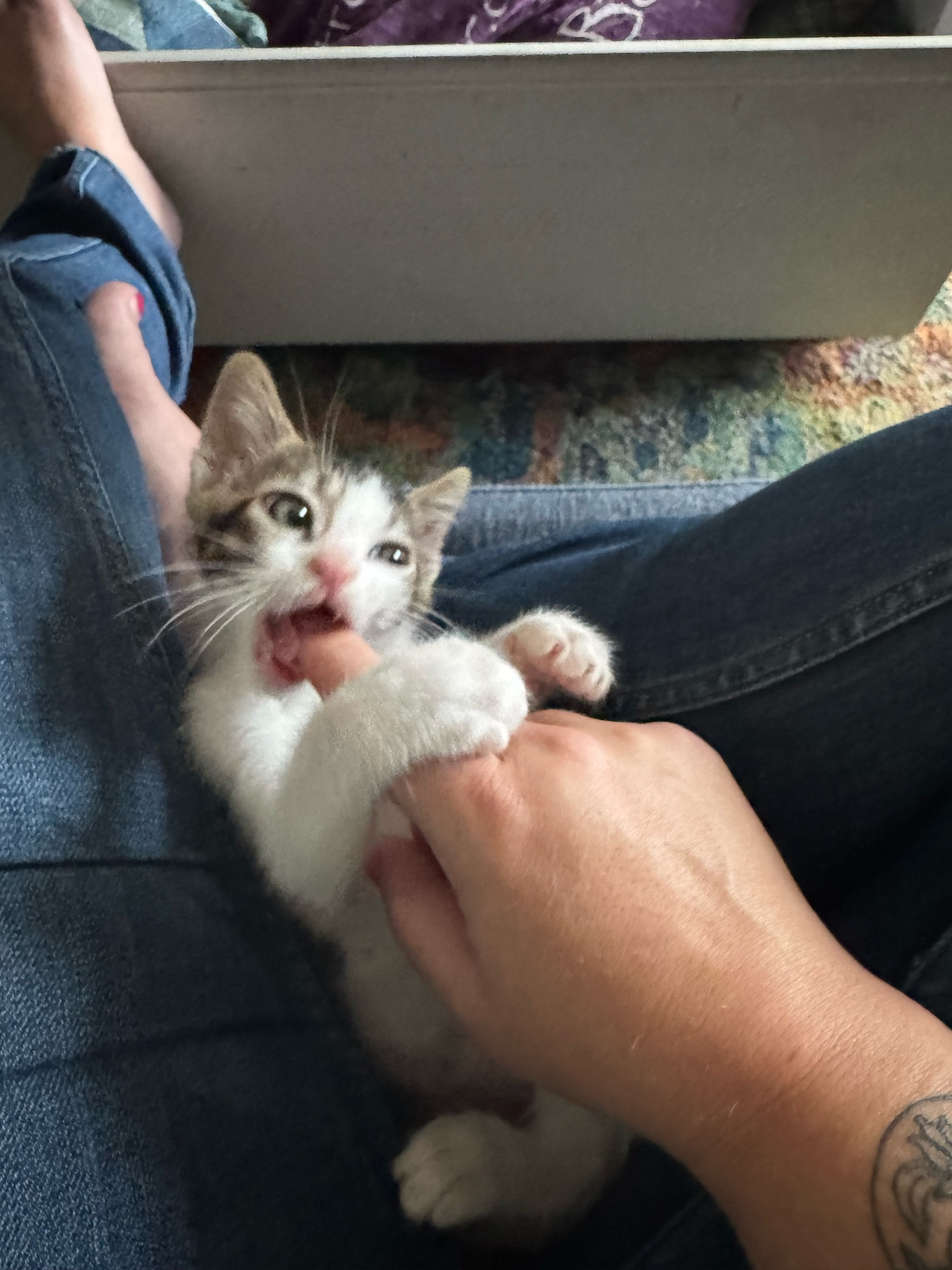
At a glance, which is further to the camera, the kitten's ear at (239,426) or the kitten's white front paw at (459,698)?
the kitten's ear at (239,426)

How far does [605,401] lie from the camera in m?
1.64

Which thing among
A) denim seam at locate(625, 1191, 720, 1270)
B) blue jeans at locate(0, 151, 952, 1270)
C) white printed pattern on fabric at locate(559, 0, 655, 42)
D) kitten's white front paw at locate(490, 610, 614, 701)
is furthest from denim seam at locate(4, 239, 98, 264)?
denim seam at locate(625, 1191, 720, 1270)

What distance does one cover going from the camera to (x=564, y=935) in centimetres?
48

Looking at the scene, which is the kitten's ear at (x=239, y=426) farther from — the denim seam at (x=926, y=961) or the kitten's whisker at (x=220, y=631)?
the denim seam at (x=926, y=961)

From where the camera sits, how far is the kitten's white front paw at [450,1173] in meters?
0.59

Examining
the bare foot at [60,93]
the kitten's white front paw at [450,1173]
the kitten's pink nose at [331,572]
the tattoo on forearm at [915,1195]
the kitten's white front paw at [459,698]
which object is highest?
the bare foot at [60,93]

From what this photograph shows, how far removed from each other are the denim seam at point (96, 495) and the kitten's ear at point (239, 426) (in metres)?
0.16

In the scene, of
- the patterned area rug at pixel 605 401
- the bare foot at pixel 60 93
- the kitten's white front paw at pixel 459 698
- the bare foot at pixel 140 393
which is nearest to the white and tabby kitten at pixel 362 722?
the kitten's white front paw at pixel 459 698

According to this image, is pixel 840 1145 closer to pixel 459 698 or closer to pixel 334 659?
pixel 459 698

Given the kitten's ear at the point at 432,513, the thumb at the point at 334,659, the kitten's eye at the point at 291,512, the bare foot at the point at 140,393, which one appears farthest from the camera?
the bare foot at the point at 140,393

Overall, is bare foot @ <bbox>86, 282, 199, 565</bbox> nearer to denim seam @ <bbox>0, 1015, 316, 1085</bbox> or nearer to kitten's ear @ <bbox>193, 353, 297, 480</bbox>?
kitten's ear @ <bbox>193, 353, 297, 480</bbox>

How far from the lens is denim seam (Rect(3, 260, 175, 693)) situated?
671 millimetres

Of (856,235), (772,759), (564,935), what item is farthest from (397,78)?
(564,935)

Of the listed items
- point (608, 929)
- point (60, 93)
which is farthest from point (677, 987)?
point (60, 93)
